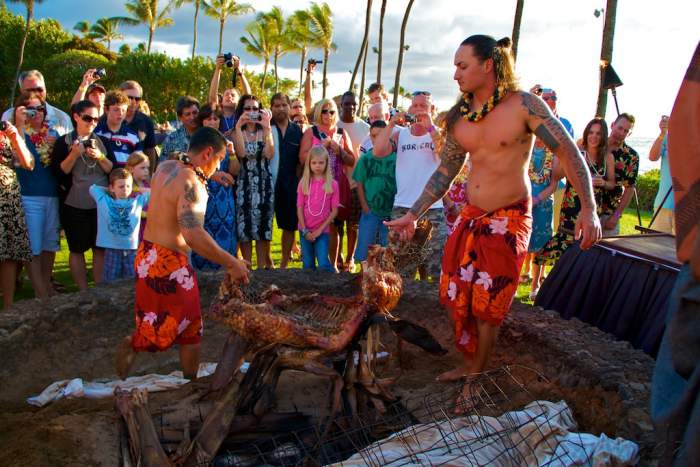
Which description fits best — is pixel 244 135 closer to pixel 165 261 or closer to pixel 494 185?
pixel 165 261

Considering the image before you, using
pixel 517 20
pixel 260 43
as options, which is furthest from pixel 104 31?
pixel 517 20

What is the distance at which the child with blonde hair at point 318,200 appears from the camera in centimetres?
618

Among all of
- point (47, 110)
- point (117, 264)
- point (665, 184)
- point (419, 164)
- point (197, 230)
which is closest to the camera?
point (197, 230)

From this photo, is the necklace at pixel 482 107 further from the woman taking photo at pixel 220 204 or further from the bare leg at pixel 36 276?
the bare leg at pixel 36 276

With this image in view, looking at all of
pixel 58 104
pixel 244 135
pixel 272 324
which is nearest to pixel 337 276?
pixel 244 135

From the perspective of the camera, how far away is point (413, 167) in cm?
593

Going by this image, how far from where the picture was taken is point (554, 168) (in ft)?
20.7

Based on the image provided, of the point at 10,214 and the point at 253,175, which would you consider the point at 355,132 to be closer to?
the point at 253,175

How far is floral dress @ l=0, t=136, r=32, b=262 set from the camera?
17.4 ft

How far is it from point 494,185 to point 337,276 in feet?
7.28

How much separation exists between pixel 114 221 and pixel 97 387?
2032 millimetres

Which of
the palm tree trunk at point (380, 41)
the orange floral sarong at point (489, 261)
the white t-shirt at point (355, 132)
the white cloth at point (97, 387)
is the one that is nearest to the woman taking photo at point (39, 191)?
the white cloth at point (97, 387)

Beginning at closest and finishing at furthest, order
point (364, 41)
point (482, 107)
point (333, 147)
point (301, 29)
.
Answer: point (482, 107) < point (333, 147) < point (364, 41) < point (301, 29)

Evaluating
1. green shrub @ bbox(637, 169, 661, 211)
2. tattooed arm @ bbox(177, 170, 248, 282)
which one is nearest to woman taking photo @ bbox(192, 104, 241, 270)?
tattooed arm @ bbox(177, 170, 248, 282)
